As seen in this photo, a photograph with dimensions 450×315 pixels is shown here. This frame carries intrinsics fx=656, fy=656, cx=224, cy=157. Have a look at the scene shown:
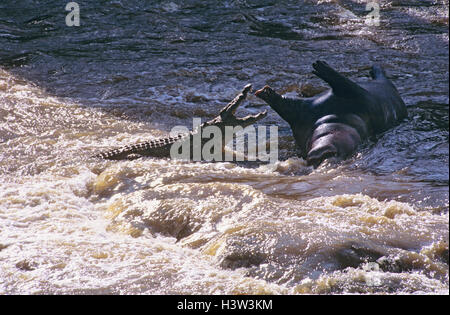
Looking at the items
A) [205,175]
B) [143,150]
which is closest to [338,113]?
[205,175]

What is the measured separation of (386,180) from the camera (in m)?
5.57

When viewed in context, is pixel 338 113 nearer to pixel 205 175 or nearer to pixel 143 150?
pixel 205 175

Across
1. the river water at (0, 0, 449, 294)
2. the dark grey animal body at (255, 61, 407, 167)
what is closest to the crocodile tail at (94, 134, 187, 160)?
the river water at (0, 0, 449, 294)

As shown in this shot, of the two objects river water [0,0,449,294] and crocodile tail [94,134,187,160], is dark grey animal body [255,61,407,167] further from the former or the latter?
crocodile tail [94,134,187,160]

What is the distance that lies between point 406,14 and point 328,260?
9139 millimetres

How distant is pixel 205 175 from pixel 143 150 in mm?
841

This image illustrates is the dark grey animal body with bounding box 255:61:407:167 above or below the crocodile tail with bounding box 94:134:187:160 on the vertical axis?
above

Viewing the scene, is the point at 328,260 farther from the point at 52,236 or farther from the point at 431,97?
the point at 431,97

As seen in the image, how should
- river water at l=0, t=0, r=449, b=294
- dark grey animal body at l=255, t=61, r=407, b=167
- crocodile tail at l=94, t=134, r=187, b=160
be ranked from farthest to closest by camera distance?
crocodile tail at l=94, t=134, r=187, b=160 → dark grey animal body at l=255, t=61, r=407, b=167 → river water at l=0, t=0, r=449, b=294

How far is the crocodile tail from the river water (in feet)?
0.42

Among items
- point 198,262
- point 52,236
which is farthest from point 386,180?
point 52,236

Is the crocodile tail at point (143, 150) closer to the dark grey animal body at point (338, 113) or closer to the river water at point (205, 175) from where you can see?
the river water at point (205, 175)

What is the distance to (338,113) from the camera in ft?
21.9

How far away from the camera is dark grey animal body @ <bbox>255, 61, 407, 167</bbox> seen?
249 inches
